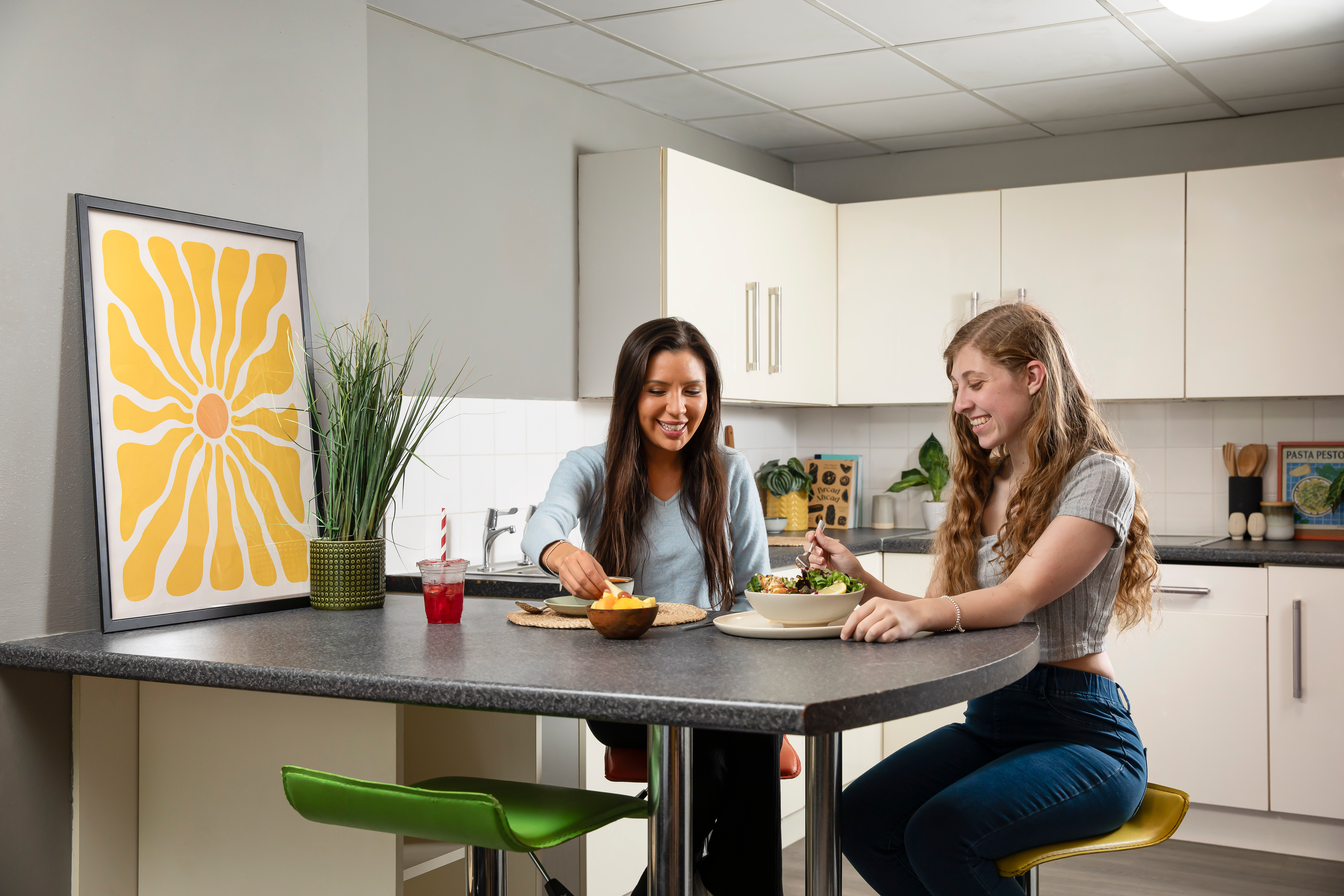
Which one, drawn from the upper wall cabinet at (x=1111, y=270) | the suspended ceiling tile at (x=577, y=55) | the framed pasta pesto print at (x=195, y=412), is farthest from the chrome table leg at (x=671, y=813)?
the upper wall cabinet at (x=1111, y=270)

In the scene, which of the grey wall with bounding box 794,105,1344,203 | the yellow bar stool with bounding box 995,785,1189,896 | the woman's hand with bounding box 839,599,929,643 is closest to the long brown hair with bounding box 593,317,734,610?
the woman's hand with bounding box 839,599,929,643

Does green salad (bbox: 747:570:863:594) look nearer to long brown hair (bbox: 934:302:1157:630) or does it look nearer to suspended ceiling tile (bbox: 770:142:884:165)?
long brown hair (bbox: 934:302:1157:630)

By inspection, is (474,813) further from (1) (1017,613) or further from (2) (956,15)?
(2) (956,15)

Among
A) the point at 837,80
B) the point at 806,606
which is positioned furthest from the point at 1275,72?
the point at 806,606

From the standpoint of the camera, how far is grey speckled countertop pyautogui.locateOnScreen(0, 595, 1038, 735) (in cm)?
132

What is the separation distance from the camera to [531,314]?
3639 millimetres

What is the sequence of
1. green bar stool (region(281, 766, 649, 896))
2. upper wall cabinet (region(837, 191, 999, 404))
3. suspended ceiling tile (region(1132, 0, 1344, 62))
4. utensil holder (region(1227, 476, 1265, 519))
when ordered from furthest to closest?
upper wall cabinet (region(837, 191, 999, 404)) < utensil holder (region(1227, 476, 1265, 519)) < suspended ceiling tile (region(1132, 0, 1344, 62)) < green bar stool (region(281, 766, 649, 896))

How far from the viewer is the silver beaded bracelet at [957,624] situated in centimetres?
175

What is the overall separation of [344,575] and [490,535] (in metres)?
1.04

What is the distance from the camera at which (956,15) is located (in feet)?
10.4

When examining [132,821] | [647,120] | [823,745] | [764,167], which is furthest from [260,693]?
[764,167]

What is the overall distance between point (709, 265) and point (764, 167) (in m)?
1.17

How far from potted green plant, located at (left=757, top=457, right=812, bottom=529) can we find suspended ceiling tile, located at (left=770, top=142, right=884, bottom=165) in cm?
124

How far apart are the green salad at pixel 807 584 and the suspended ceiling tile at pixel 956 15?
183cm
